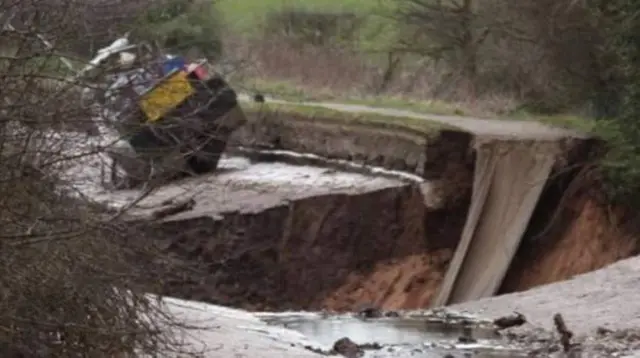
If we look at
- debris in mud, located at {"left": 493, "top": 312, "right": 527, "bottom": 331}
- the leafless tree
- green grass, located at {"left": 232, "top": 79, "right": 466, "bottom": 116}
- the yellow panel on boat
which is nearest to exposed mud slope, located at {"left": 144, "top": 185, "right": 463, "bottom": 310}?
debris in mud, located at {"left": 493, "top": 312, "right": 527, "bottom": 331}

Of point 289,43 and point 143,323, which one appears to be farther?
point 289,43

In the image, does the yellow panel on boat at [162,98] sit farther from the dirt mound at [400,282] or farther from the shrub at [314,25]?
the shrub at [314,25]

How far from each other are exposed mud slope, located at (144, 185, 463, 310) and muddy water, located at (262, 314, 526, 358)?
1800mm

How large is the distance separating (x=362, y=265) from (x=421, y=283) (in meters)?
0.98


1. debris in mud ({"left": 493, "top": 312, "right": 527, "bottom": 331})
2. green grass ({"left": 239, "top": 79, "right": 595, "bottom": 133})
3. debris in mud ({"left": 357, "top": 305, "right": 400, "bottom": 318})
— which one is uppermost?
green grass ({"left": 239, "top": 79, "right": 595, "bottom": 133})

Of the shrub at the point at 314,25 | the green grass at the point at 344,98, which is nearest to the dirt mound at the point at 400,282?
the green grass at the point at 344,98

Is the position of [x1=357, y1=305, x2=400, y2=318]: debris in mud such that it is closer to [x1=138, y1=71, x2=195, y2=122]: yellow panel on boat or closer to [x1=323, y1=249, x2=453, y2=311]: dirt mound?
[x1=323, y1=249, x2=453, y2=311]: dirt mound

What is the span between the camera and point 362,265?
18.0 meters

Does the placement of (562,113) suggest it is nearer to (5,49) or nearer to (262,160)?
(262,160)

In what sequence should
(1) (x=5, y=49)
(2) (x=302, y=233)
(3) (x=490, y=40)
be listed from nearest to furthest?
1. (1) (x=5, y=49)
2. (2) (x=302, y=233)
3. (3) (x=490, y=40)

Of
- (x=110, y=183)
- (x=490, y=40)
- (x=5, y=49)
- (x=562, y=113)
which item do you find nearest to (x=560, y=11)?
(x=562, y=113)

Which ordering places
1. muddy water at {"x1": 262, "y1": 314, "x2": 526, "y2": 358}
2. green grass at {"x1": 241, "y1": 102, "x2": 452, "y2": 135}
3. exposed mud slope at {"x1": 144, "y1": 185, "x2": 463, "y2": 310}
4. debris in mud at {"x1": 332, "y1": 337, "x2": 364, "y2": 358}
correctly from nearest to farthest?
1. debris in mud at {"x1": 332, "y1": 337, "x2": 364, "y2": 358}
2. muddy water at {"x1": 262, "y1": 314, "x2": 526, "y2": 358}
3. exposed mud slope at {"x1": 144, "y1": 185, "x2": 463, "y2": 310}
4. green grass at {"x1": 241, "y1": 102, "x2": 452, "y2": 135}

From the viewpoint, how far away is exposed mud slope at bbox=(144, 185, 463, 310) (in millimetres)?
16234

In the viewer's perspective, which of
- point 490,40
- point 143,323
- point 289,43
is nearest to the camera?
point 143,323
